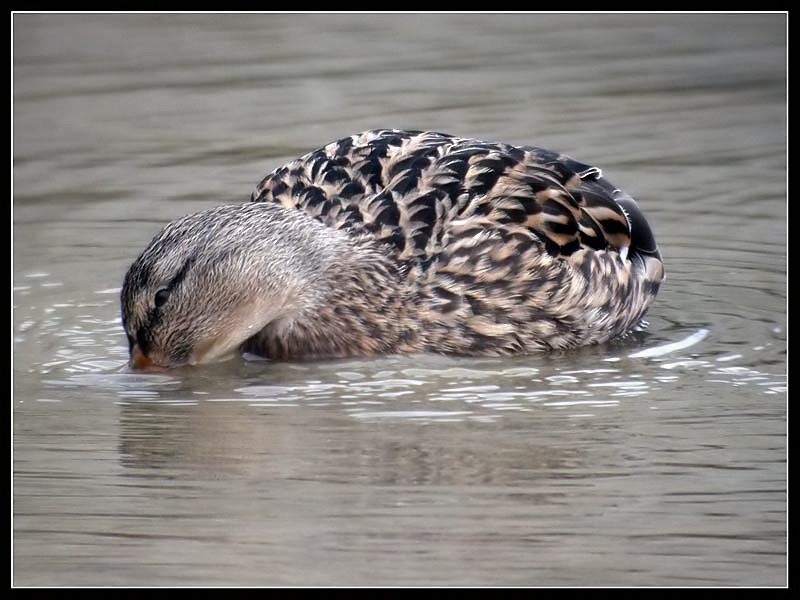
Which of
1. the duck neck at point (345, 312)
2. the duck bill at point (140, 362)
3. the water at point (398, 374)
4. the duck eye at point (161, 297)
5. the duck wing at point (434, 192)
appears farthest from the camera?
the duck wing at point (434, 192)

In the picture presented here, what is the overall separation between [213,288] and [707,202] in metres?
4.10

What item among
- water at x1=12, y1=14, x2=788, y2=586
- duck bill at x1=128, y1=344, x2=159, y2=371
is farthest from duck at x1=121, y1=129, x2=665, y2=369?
water at x1=12, y1=14, x2=788, y2=586

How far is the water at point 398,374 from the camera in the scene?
21.0ft

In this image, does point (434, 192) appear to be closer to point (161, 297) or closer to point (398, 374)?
point (398, 374)

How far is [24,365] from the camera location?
884cm

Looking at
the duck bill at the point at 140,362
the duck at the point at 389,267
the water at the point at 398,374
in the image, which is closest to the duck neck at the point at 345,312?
the duck at the point at 389,267

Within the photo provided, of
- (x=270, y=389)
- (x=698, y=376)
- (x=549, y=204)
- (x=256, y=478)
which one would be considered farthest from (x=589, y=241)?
(x=256, y=478)

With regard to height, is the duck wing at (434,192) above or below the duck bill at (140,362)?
above

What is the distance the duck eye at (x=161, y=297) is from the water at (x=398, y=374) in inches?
15.1

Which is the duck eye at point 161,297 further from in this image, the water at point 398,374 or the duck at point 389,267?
the water at point 398,374

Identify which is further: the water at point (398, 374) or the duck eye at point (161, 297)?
the duck eye at point (161, 297)

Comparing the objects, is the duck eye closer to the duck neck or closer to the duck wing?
the duck neck

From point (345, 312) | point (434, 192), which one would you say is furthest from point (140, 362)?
point (434, 192)

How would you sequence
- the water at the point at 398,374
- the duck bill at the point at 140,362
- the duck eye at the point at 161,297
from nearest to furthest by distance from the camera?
the water at the point at 398,374
the duck eye at the point at 161,297
the duck bill at the point at 140,362
